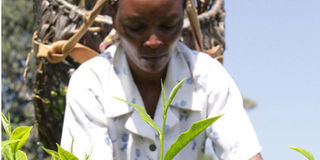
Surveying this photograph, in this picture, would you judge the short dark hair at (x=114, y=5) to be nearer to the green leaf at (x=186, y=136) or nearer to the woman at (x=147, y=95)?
the woman at (x=147, y=95)

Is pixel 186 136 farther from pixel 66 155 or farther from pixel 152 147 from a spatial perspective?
pixel 152 147

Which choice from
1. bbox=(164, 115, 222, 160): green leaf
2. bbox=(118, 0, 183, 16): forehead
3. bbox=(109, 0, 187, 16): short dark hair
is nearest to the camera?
bbox=(164, 115, 222, 160): green leaf

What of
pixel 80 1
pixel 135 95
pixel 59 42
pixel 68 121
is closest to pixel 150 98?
pixel 135 95

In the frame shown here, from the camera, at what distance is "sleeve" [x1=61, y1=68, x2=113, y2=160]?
0.80 metres

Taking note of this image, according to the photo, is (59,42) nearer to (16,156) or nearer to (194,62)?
(194,62)

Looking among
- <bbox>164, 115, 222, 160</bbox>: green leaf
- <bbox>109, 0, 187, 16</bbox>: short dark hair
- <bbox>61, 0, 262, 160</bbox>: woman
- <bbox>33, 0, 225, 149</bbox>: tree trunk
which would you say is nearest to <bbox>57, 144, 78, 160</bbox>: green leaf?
<bbox>164, 115, 222, 160</bbox>: green leaf

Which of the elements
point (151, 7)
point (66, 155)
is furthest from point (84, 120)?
point (66, 155)

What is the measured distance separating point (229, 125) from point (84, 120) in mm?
250

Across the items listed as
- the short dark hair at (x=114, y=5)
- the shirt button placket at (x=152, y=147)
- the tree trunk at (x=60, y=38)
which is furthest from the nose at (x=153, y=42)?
the tree trunk at (x=60, y=38)

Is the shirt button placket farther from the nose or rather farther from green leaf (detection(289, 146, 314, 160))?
green leaf (detection(289, 146, 314, 160))

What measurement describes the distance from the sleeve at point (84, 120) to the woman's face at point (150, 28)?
0.38 feet

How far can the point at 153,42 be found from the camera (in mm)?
752

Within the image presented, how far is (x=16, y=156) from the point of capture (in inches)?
9.9

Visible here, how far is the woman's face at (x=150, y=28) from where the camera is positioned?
0.75 m
